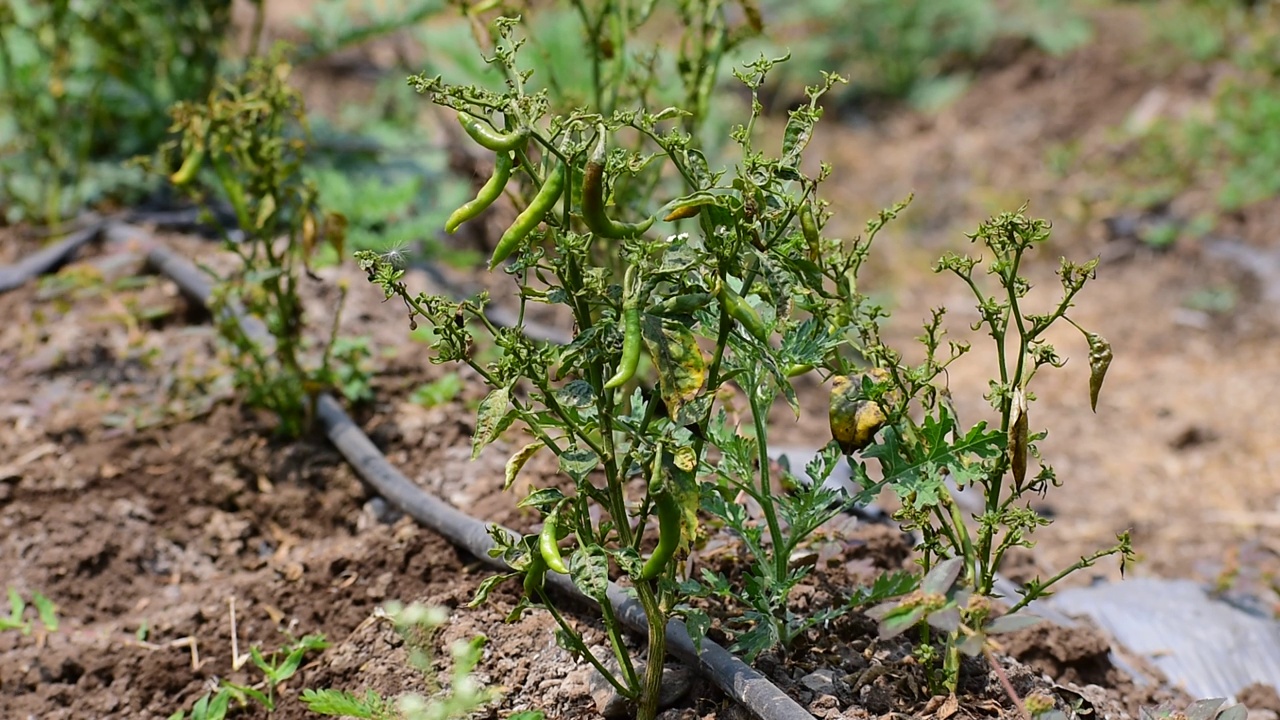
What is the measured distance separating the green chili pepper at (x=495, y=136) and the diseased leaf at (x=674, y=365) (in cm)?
27

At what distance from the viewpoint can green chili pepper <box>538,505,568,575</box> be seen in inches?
61.7

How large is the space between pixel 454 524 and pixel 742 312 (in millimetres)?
1093

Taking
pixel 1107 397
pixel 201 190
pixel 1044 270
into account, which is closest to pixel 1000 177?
pixel 1044 270

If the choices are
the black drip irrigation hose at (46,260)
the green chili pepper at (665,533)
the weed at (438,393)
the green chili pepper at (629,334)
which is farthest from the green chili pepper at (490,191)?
the black drip irrigation hose at (46,260)

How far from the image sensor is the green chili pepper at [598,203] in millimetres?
1489

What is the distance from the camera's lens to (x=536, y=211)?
1528 millimetres

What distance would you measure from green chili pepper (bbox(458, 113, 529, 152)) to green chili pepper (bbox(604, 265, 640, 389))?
21 cm

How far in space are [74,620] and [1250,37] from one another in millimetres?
6739

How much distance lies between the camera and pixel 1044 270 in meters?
5.71

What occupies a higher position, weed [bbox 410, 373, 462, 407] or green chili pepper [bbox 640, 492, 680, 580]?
weed [bbox 410, 373, 462, 407]

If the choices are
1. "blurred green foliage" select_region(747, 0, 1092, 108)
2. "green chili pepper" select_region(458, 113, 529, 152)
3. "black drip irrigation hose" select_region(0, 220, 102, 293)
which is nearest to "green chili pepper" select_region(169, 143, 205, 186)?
"black drip irrigation hose" select_region(0, 220, 102, 293)

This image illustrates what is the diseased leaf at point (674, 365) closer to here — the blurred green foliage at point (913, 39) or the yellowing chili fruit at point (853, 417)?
the yellowing chili fruit at point (853, 417)

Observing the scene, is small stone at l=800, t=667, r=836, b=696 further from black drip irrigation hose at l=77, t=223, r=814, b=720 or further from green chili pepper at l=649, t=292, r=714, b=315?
green chili pepper at l=649, t=292, r=714, b=315

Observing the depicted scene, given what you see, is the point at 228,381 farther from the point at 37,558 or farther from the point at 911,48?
the point at 911,48
